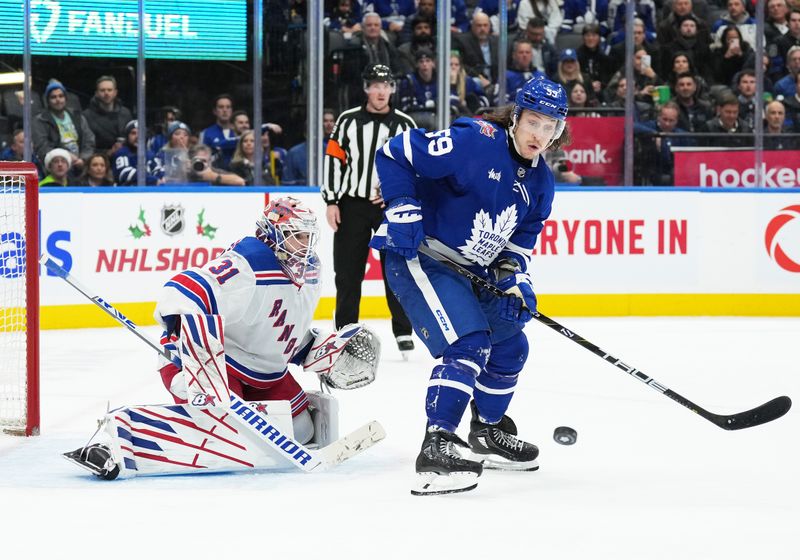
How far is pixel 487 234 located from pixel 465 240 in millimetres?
56

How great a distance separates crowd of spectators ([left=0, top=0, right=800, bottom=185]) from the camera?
691 centimetres

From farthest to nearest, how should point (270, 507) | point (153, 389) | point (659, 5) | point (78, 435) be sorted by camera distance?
point (659, 5), point (153, 389), point (78, 435), point (270, 507)

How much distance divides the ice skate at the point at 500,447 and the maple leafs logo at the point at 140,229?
3.45 m

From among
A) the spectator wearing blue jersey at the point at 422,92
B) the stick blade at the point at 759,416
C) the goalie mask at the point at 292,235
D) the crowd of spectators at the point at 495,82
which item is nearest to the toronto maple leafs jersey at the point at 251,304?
the goalie mask at the point at 292,235

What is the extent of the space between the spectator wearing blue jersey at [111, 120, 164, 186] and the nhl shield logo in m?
0.37

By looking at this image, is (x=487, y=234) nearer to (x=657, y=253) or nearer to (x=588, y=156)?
(x=657, y=253)

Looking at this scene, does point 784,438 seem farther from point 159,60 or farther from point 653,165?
point 159,60

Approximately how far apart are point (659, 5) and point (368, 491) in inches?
228

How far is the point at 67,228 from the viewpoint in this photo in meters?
6.35

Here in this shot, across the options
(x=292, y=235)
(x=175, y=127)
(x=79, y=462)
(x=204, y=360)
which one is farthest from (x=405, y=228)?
(x=175, y=127)

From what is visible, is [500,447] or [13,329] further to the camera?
[13,329]

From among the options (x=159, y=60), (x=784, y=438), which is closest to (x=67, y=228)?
(x=159, y=60)

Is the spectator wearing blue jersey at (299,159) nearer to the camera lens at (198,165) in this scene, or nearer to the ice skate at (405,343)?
the camera lens at (198,165)

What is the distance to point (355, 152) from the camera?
5445 mm
